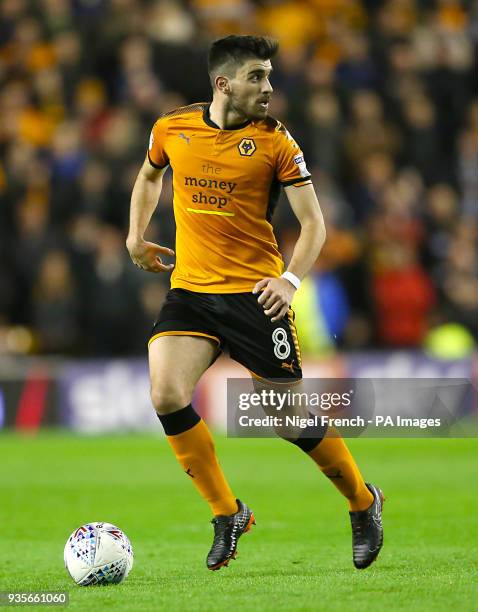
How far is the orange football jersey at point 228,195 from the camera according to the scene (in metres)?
6.34

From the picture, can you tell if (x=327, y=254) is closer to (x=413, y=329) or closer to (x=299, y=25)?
(x=413, y=329)

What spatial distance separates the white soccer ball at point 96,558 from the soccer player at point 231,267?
1.46ft

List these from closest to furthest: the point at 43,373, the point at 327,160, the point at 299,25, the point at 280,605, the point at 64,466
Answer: the point at 280,605 < the point at 64,466 < the point at 43,373 < the point at 327,160 < the point at 299,25

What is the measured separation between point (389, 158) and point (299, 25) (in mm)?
2306

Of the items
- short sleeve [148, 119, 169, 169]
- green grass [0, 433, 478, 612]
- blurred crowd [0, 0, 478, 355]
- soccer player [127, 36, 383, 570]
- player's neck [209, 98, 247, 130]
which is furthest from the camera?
blurred crowd [0, 0, 478, 355]

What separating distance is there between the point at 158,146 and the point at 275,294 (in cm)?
106

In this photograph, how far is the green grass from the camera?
5617 mm

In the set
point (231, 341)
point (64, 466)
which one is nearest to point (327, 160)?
point (64, 466)

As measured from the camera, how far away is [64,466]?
11.9m

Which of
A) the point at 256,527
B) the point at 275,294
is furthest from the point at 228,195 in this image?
the point at 256,527

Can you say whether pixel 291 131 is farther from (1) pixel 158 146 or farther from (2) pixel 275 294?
(2) pixel 275 294

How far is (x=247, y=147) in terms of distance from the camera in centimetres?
636

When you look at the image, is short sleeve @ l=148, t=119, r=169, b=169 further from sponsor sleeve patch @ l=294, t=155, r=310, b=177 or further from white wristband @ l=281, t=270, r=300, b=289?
white wristband @ l=281, t=270, r=300, b=289

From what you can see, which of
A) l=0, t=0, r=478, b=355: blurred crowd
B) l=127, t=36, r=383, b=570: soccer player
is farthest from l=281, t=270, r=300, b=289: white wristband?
l=0, t=0, r=478, b=355: blurred crowd
